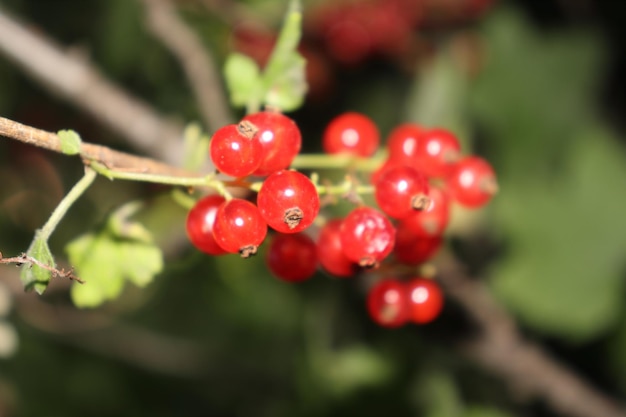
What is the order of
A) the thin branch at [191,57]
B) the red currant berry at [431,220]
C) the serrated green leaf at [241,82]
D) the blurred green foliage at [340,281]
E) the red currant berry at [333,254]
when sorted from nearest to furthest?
the red currant berry at [333,254] < the red currant berry at [431,220] < the serrated green leaf at [241,82] < the thin branch at [191,57] < the blurred green foliage at [340,281]

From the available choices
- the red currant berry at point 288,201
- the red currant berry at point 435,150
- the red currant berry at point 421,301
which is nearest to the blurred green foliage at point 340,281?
the red currant berry at point 421,301

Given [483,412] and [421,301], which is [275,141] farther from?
[483,412]

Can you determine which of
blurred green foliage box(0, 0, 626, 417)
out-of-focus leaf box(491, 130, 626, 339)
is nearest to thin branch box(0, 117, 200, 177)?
blurred green foliage box(0, 0, 626, 417)

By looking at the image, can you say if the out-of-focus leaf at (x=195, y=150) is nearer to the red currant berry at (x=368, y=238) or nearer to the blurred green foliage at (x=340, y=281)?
the red currant berry at (x=368, y=238)

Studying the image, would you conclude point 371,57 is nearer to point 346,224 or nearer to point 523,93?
point 523,93

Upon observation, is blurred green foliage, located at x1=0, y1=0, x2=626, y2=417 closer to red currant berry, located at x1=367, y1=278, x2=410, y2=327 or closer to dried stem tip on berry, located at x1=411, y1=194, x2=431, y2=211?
red currant berry, located at x1=367, y1=278, x2=410, y2=327

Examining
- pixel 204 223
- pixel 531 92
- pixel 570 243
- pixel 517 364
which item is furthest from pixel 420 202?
pixel 531 92

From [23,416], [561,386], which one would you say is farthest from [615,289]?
[23,416]
